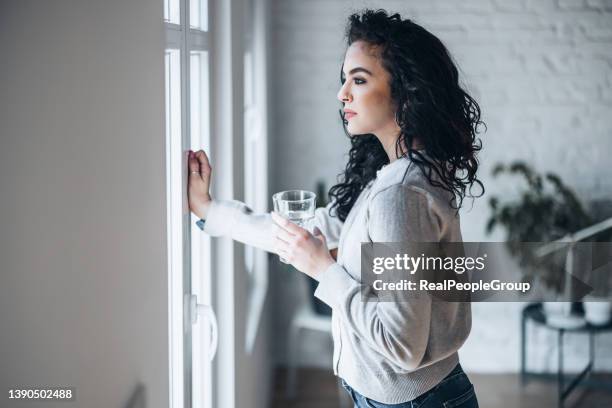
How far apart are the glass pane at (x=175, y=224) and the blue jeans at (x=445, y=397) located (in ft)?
1.04

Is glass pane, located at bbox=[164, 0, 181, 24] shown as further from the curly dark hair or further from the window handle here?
the window handle

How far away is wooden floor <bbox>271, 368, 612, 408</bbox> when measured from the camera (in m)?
2.81

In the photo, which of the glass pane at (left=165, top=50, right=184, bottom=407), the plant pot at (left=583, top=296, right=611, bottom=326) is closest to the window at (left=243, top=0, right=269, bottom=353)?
the glass pane at (left=165, top=50, right=184, bottom=407)

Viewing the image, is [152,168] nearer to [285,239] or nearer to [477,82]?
[285,239]

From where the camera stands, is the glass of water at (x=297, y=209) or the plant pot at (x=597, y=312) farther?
the plant pot at (x=597, y=312)

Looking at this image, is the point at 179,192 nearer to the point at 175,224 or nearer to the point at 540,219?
the point at 175,224

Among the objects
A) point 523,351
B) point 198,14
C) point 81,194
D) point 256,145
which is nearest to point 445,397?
point 81,194

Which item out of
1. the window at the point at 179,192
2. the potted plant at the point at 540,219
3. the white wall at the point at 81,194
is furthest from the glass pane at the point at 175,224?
the potted plant at the point at 540,219

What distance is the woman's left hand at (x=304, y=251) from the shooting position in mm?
1253

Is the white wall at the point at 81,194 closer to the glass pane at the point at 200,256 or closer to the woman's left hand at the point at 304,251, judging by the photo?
the woman's left hand at the point at 304,251

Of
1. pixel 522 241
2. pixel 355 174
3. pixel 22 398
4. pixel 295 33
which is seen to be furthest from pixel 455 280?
pixel 295 33

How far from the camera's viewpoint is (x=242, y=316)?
1.92m

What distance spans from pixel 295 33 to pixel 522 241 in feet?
3.93

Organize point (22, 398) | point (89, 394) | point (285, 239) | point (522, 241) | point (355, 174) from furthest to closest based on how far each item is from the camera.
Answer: point (522, 241), point (355, 174), point (285, 239), point (89, 394), point (22, 398)
